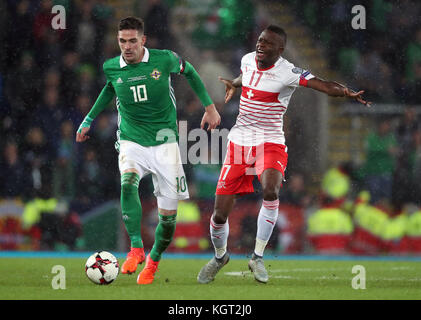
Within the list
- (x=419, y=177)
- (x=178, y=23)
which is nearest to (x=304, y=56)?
(x=178, y=23)

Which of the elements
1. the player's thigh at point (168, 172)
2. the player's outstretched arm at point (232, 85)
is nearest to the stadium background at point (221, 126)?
the player's outstretched arm at point (232, 85)

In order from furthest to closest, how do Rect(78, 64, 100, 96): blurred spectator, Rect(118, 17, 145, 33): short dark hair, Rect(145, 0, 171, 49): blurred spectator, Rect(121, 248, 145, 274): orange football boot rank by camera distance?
Rect(145, 0, 171, 49): blurred spectator, Rect(78, 64, 100, 96): blurred spectator, Rect(118, 17, 145, 33): short dark hair, Rect(121, 248, 145, 274): orange football boot

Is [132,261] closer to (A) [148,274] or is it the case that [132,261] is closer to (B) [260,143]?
(A) [148,274]

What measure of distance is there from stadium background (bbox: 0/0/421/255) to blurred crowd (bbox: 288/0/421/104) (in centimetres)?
2

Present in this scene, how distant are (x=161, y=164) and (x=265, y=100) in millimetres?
1029

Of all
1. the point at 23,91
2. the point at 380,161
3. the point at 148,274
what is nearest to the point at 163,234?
the point at 148,274

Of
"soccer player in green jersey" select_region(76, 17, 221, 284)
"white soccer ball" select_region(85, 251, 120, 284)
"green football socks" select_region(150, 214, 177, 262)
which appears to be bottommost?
"white soccer ball" select_region(85, 251, 120, 284)

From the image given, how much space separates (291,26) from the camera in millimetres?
13562

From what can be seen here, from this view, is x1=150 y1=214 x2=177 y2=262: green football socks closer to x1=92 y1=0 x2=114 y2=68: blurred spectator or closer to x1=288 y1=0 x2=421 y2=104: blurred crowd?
x1=92 y1=0 x2=114 y2=68: blurred spectator

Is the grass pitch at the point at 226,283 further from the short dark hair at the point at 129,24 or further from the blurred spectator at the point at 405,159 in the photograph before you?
the short dark hair at the point at 129,24

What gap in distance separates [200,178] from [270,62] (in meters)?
4.13

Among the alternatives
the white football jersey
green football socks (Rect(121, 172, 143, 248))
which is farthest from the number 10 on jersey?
the white football jersey

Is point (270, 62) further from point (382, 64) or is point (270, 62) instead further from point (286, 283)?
point (382, 64)

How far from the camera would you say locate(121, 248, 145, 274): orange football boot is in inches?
244
